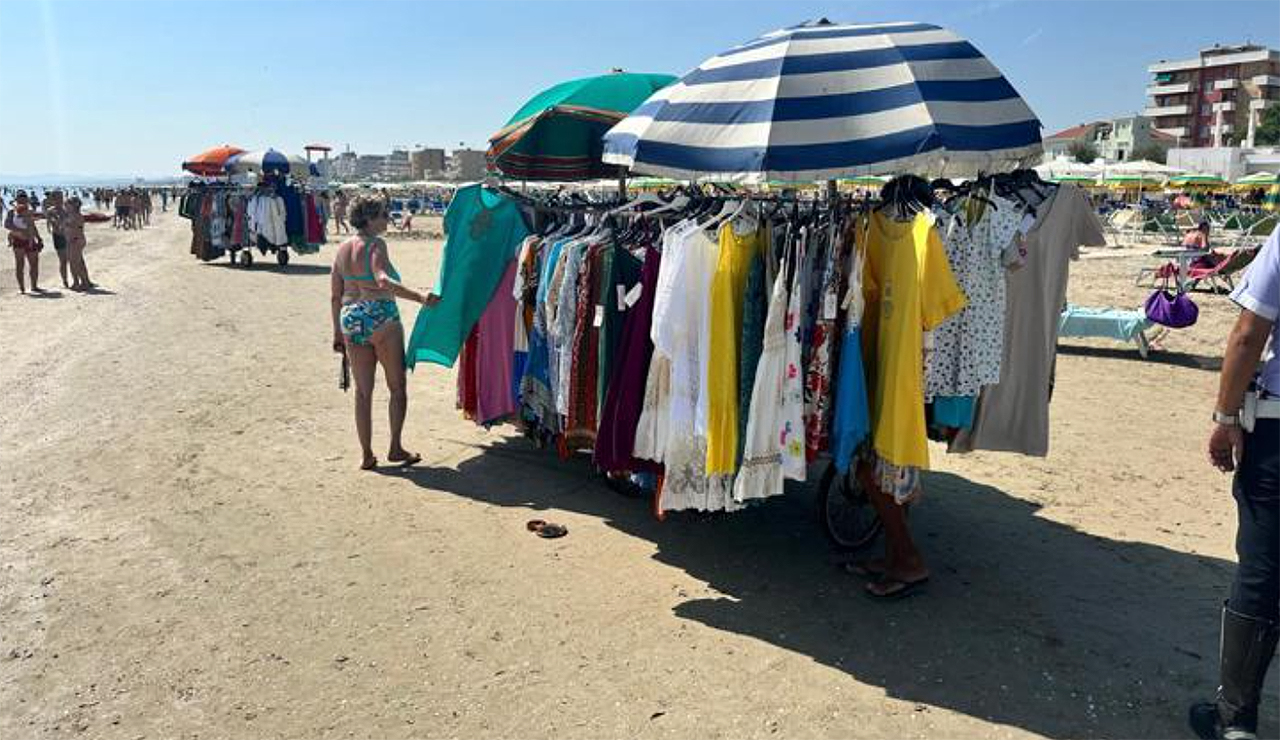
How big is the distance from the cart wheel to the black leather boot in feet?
6.35

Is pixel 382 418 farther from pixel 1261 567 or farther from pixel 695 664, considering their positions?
pixel 1261 567

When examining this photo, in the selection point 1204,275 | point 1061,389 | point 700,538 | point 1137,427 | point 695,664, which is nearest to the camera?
point 695,664

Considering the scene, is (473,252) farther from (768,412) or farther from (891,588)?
(891,588)

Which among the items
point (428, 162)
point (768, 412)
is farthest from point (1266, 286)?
point (428, 162)

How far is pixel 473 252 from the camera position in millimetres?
5867

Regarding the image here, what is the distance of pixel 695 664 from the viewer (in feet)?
12.2

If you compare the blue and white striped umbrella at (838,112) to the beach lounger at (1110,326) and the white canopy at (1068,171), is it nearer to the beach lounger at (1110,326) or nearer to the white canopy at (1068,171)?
the beach lounger at (1110,326)

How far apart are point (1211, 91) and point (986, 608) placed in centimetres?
12073

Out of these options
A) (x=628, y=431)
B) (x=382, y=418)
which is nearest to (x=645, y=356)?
(x=628, y=431)

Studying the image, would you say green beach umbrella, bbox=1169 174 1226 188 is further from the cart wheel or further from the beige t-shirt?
the cart wheel

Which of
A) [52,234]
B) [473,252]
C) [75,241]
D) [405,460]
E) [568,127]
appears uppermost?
[568,127]

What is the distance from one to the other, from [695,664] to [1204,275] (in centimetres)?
1459

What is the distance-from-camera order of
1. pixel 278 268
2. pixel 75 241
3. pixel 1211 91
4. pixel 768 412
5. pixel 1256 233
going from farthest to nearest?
pixel 1211 91
pixel 1256 233
pixel 278 268
pixel 75 241
pixel 768 412

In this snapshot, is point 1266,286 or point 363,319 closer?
point 1266,286
